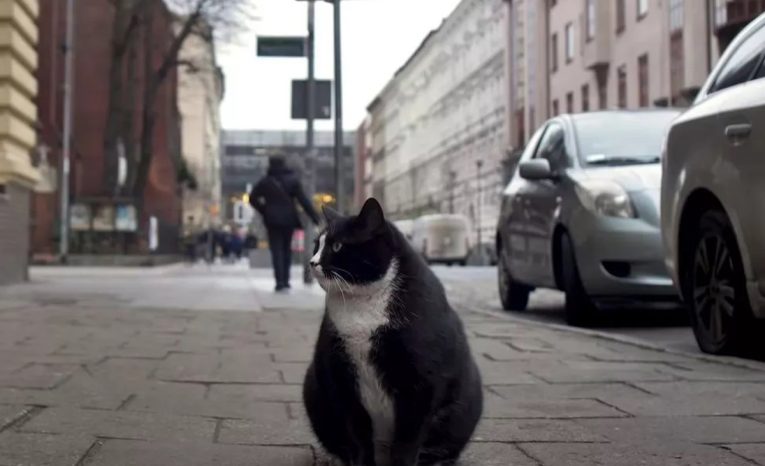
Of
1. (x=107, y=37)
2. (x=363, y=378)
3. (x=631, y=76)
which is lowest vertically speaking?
(x=363, y=378)

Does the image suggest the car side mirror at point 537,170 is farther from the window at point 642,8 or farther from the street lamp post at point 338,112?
the window at point 642,8

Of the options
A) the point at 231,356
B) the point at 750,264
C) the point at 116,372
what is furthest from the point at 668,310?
the point at 116,372

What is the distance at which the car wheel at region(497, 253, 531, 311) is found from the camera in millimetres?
10070

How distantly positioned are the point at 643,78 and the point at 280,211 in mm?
23402

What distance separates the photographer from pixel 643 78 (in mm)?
33812

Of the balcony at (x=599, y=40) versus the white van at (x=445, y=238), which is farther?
the white van at (x=445, y=238)

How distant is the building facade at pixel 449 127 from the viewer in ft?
155

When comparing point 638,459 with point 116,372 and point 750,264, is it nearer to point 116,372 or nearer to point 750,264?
point 750,264

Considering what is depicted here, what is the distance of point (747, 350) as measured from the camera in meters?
5.93

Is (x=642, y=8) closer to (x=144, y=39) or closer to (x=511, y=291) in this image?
(x=144, y=39)

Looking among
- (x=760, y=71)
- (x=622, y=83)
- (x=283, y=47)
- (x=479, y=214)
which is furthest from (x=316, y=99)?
(x=479, y=214)

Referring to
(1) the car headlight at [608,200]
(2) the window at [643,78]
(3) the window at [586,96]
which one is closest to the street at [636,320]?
(1) the car headlight at [608,200]

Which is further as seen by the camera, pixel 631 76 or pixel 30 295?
pixel 631 76

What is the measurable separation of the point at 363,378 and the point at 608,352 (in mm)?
3878
